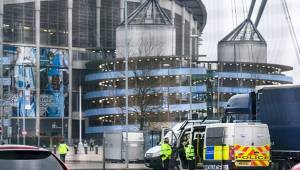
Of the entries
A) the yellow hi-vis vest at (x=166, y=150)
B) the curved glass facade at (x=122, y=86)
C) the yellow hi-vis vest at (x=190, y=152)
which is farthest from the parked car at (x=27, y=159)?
the curved glass facade at (x=122, y=86)

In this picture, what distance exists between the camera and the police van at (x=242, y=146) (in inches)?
1065

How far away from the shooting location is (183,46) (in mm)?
129000

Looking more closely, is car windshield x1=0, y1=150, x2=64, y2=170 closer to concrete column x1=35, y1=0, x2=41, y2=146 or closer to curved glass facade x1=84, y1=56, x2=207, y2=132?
curved glass facade x1=84, y1=56, x2=207, y2=132

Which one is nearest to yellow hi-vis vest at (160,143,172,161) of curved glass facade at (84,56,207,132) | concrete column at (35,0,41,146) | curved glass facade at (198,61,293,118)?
curved glass facade at (84,56,207,132)

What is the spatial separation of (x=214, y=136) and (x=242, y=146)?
120cm

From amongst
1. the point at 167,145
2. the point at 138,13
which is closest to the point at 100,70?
the point at 138,13

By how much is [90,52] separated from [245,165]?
94525mm

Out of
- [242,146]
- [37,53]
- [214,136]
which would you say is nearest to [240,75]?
[37,53]

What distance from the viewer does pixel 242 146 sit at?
2708 centimetres

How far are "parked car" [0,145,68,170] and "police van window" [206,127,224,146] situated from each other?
1772 centimetres

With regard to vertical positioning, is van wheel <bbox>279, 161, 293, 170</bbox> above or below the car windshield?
below

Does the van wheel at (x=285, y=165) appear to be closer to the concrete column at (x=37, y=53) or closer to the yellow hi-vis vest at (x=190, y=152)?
the yellow hi-vis vest at (x=190, y=152)

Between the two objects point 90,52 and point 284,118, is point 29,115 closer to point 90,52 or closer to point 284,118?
point 90,52

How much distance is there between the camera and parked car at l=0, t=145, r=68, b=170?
31.2 feet
